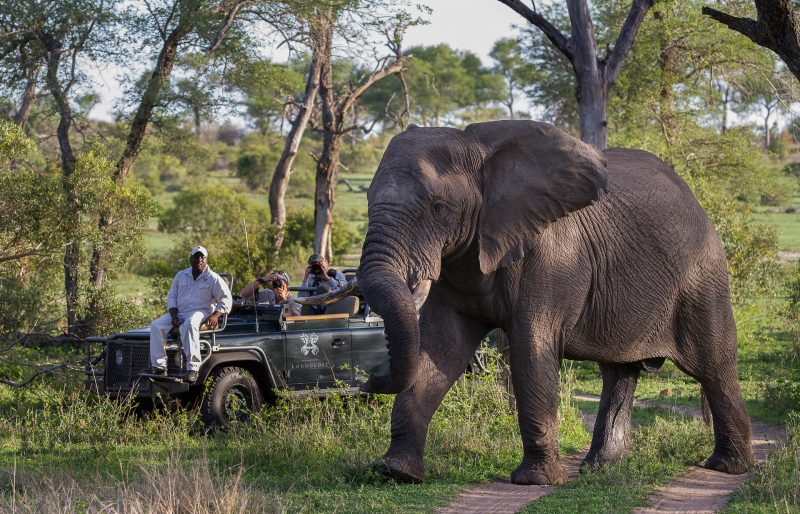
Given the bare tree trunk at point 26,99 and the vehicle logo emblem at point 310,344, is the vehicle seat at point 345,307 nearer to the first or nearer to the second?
the vehicle logo emblem at point 310,344

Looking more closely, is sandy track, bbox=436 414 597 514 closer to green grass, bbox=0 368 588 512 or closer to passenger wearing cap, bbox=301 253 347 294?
green grass, bbox=0 368 588 512

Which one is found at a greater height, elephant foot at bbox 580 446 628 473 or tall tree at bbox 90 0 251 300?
tall tree at bbox 90 0 251 300

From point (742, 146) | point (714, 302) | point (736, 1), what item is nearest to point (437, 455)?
point (714, 302)

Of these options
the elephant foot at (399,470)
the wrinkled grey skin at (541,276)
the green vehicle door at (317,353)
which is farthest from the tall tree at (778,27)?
the green vehicle door at (317,353)

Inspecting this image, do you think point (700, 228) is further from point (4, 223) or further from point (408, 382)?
point (4, 223)

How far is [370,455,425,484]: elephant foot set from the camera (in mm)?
8359

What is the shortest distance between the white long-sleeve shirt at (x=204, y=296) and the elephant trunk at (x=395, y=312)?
4.26 meters

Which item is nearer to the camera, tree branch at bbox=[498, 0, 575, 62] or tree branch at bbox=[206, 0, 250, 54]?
tree branch at bbox=[498, 0, 575, 62]

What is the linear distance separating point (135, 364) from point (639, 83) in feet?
53.7

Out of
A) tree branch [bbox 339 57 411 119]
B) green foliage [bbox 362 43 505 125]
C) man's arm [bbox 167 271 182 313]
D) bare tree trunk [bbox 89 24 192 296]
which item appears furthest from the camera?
green foliage [bbox 362 43 505 125]

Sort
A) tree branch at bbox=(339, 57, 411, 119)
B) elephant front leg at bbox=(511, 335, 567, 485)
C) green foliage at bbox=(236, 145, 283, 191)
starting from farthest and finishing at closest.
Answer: green foliage at bbox=(236, 145, 283, 191)
tree branch at bbox=(339, 57, 411, 119)
elephant front leg at bbox=(511, 335, 567, 485)

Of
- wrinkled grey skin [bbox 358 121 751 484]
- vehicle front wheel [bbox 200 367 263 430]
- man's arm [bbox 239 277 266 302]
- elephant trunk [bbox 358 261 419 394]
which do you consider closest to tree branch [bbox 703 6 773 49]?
wrinkled grey skin [bbox 358 121 751 484]

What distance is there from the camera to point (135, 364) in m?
11.2

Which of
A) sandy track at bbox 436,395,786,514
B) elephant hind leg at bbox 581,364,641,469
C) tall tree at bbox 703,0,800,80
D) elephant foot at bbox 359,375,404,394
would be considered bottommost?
sandy track at bbox 436,395,786,514
